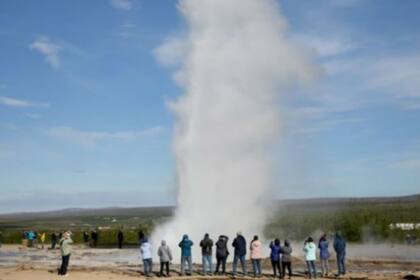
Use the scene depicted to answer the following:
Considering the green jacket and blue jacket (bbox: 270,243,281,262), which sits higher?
the green jacket

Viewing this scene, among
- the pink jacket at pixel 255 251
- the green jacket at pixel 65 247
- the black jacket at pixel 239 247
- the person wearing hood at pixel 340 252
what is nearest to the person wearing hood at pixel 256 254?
the pink jacket at pixel 255 251

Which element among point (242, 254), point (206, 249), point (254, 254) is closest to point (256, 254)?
point (254, 254)

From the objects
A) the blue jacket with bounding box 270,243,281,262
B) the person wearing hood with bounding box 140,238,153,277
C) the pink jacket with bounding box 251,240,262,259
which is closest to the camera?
the blue jacket with bounding box 270,243,281,262

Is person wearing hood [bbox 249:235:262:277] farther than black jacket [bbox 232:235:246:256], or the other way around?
black jacket [bbox 232:235:246:256]

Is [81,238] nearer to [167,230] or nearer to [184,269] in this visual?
[167,230]

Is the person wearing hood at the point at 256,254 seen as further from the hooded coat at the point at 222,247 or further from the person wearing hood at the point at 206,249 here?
the person wearing hood at the point at 206,249

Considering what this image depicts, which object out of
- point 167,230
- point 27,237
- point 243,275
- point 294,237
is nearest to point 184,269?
point 243,275

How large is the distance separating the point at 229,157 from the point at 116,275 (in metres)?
10.4

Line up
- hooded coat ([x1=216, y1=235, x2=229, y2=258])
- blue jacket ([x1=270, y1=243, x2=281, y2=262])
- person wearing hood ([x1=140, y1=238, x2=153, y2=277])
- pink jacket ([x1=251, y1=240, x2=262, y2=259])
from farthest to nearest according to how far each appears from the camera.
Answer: hooded coat ([x1=216, y1=235, x2=229, y2=258]), person wearing hood ([x1=140, y1=238, x2=153, y2=277]), pink jacket ([x1=251, y1=240, x2=262, y2=259]), blue jacket ([x1=270, y1=243, x2=281, y2=262])

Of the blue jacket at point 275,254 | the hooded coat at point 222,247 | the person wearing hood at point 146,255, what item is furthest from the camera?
the hooded coat at point 222,247

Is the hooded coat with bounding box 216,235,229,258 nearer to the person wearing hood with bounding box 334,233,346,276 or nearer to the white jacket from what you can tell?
the white jacket

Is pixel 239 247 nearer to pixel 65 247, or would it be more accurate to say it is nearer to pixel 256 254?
pixel 256 254

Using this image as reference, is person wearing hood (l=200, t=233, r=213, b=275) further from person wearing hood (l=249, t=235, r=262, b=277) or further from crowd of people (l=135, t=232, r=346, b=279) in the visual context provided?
person wearing hood (l=249, t=235, r=262, b=277)

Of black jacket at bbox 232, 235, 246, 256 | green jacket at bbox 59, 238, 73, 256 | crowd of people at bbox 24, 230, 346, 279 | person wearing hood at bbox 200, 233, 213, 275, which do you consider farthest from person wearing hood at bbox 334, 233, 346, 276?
green jacket at bbox 59, 238, 73, 256
